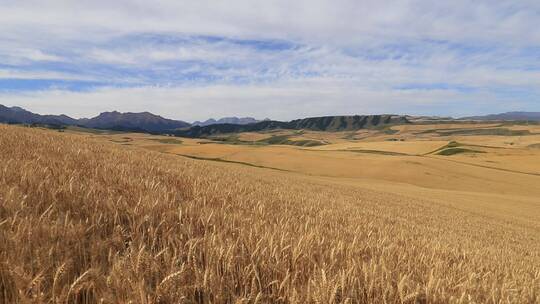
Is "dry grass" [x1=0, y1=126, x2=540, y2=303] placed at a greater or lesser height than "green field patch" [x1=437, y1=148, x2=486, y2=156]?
greater

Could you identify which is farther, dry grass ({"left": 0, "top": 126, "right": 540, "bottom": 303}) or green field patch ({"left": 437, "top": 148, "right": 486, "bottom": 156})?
green field patch ({"left": 437, "top": 148, "right": 486, "bottom": 156})

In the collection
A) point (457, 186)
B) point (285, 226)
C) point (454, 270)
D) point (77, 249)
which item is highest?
point (77, 249)

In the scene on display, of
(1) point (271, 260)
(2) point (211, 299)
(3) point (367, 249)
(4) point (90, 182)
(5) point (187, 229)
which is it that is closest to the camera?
(2) point (211, 299)

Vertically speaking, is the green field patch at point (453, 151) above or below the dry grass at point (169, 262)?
below

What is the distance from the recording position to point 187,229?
3.61 m

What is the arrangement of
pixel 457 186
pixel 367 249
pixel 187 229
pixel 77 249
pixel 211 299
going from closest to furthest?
pixel 211 299, pixel 77 249, pixel 187 229, pixel 367 249, pixel 457 186

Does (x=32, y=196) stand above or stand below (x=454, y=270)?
above

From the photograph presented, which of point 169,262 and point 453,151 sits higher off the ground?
point 169,262

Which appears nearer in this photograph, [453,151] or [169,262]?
[169,262]

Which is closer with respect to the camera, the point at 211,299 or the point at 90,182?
the point at 211,299

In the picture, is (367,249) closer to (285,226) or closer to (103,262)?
(285,226)

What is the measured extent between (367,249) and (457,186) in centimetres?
5901

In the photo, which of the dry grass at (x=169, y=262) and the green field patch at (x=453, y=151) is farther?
the green field patch at (x=453, y=151)

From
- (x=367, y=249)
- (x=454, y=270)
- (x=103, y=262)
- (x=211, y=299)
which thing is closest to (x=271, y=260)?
(x=211, y=299)
